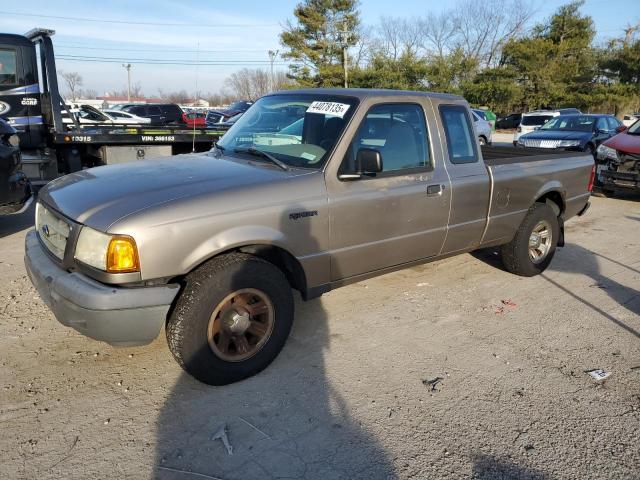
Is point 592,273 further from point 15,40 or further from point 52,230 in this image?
point 15,40

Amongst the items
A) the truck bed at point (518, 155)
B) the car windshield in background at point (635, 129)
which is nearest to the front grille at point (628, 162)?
the car windshield in background at point (635, 129)

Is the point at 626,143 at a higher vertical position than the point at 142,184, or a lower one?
higher

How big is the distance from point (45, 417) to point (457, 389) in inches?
98.5

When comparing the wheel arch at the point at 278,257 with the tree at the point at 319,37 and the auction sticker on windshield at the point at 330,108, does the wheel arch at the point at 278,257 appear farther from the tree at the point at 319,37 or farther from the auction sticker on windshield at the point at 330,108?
the tree at the point at 319,37

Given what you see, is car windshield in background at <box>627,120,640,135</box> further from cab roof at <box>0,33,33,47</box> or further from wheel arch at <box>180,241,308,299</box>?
cab roof at <box>0,33,33,47</box>

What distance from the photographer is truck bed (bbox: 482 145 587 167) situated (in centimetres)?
476

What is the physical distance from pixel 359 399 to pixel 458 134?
8.26 feet

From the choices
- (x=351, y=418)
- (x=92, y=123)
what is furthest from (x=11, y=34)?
(x=351, y=418)

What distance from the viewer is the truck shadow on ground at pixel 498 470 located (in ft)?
7.97

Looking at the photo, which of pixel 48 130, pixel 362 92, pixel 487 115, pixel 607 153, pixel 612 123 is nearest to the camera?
pixel 362 92

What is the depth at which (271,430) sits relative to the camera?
2.73 m

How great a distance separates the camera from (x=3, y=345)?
3.53m

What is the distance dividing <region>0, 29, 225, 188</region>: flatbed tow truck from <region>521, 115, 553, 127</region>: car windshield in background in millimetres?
17837

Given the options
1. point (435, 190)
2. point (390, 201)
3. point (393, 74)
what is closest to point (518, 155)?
point (435, 190)
